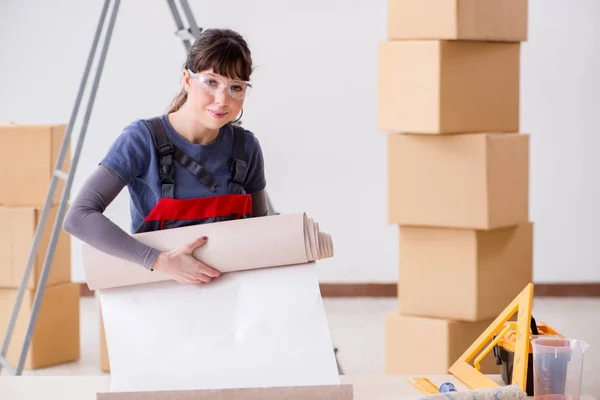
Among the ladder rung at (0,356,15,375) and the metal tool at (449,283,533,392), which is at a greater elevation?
the metal tool at (449,283,533,392)

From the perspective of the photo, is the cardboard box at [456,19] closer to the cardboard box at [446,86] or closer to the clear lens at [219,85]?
the cardboard box at [446,86]

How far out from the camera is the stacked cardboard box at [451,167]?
2.70 m

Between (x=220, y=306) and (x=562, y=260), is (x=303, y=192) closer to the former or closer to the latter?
(x=562, y=260)

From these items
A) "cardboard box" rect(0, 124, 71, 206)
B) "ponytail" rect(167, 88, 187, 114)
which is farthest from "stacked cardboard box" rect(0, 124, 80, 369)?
"ponytail" rect(167, 88, 187, 114)

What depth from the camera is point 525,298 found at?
4.49 ft

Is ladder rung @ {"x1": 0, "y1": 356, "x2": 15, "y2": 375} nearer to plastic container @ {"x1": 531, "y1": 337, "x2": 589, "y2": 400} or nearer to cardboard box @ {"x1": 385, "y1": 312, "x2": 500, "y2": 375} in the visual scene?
cardboard box @ {"x1": 385, "y1": 312, "x2": 500, "y2": 375}

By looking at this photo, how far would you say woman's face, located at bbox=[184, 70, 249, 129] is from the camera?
Answer: 1525mm

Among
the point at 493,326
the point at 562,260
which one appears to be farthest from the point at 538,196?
the point at 493,326

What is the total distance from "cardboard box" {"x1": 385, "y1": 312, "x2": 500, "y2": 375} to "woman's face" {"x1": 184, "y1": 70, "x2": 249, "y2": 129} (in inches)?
59.6

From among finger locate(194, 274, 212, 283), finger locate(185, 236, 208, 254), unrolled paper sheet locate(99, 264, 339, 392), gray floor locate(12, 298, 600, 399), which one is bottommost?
gray floor locate(12, 298, 600, 399)

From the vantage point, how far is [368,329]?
416cm

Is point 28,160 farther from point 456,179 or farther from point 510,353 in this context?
point 510,353

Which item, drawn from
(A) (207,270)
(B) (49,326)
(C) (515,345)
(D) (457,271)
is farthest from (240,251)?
(B) (49,326)

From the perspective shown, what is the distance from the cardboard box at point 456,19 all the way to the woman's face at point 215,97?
1.27m
